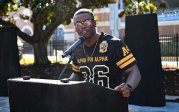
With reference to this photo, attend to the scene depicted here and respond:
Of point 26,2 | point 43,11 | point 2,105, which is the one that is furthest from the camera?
point 26,2

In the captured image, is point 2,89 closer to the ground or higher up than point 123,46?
closer to the ground

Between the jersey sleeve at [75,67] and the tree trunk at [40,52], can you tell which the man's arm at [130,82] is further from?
the tree trunk at [40,52]

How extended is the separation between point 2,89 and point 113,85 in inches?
354

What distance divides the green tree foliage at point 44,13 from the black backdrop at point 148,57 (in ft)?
21.4

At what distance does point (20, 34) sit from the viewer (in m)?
21.0

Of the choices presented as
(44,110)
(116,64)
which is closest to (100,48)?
(116,64)

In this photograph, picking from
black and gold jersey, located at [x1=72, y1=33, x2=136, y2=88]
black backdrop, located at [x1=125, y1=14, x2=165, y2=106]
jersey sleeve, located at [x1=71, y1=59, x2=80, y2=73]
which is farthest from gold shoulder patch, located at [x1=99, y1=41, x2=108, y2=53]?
black backdrop, located at [x1=125, y1=14, x2=165, y2=106]

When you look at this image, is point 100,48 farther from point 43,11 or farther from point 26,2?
point 26,2

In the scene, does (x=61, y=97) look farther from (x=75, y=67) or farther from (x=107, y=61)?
(x=75, y=67)

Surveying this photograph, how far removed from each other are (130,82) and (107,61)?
0.29 meters

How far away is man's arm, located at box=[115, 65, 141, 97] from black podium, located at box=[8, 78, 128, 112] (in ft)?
0.16

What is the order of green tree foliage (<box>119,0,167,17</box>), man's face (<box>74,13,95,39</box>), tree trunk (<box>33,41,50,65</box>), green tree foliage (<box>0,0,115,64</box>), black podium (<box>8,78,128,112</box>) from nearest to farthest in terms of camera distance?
black podium (<box>8,78,128,112</box>) < man's face (<box>74,13,95,39</box>) < green tree foliage (<box>0,0,115,64</box>) < green tree foliage (<box>119,0,167,17</box>) < tree trunk (<box>33,41,50,65</box>)

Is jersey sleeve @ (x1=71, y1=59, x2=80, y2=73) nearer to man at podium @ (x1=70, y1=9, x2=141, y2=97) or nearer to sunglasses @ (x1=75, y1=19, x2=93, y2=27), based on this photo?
man at podium @ (x1=70, y1=9, x2=141, y2=97)

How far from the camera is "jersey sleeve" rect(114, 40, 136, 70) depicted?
10.8 ft
